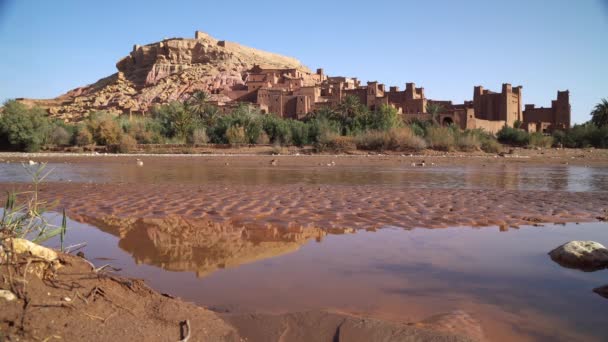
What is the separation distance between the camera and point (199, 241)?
482 centimetres

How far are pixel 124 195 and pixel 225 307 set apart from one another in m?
6.52

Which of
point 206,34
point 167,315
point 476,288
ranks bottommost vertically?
point 476,288

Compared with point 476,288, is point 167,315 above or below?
above

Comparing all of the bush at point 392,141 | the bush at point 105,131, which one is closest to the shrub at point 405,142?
the bush at point 392,141

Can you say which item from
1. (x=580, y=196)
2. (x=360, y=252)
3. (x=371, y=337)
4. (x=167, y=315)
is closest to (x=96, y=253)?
(x=167, y=315)

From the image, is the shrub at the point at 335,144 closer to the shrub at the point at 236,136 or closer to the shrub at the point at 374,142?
the shrub at the point at 374,142

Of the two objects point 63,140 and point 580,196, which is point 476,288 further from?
point 63,140

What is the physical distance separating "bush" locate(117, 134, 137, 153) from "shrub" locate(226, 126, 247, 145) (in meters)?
7.45

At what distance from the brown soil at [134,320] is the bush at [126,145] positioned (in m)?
34.9

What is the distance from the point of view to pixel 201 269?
384 centimetres

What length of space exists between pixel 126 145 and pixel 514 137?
120 feet

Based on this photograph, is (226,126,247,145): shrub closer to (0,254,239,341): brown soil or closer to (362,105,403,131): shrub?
(362,105,403,131): shrub

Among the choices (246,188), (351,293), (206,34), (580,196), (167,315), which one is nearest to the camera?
(167,315)

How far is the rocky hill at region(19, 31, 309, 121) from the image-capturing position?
272 feet
